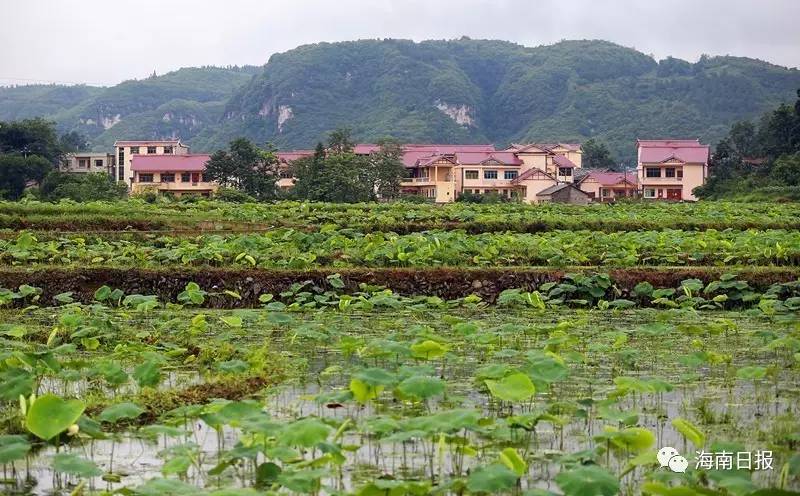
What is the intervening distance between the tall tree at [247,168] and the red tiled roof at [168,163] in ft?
28.2

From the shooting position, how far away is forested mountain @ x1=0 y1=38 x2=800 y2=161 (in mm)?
94688

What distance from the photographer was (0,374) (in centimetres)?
650

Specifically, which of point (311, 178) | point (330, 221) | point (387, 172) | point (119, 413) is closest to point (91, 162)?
point (387, 172)

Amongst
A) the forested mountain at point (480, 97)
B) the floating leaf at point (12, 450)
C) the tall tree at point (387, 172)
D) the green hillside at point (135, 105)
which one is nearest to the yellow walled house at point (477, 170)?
the tall tree at point (387, 172)

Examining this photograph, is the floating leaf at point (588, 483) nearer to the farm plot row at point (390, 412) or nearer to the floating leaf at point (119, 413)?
the farm plot row at point (390, 412)

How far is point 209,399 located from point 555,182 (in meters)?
52.8

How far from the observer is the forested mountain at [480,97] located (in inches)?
3728

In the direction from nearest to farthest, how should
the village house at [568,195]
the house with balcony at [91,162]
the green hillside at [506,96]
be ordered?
the village house at [568,195], the house with balcony at [91,162], the green hillside at [506,96]

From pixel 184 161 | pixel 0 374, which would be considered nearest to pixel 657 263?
pixel 0 374

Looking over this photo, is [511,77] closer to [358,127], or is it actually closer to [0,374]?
[358,127]

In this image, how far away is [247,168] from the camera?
51.0 m

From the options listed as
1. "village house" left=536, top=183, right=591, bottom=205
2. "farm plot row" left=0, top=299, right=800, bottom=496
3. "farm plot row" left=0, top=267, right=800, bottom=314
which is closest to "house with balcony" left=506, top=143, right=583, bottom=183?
"village house" left=536, top=183, right=591, bottom=205

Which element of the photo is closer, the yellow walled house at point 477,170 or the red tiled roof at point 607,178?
the yellow walled house at point 477,170

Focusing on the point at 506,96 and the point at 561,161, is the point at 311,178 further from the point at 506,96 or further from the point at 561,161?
the point at 506,96
